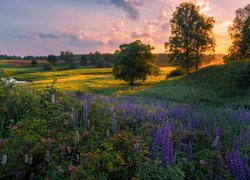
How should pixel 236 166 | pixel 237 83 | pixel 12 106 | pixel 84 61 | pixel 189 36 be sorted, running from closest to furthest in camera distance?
pixel 236 166
pixel 12 106
pixel 237 83
pixel 189 36
pixel 84 61

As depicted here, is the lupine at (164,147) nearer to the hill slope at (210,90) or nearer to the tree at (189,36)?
the hill slope at (210,90)

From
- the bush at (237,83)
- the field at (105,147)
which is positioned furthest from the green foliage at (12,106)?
the bush at (237,83)

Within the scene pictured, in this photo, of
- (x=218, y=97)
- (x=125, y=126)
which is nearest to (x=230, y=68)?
(x=218, y=97)

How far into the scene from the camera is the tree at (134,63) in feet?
182

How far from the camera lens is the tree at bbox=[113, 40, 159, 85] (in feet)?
182

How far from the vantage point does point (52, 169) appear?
487 cm

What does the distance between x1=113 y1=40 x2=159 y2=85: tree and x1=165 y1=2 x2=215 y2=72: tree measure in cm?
449

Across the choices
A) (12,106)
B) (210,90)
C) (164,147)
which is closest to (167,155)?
(164,147)

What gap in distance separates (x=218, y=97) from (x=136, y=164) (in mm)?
30481

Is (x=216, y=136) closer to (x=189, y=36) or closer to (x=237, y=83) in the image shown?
(x=237, y=83)

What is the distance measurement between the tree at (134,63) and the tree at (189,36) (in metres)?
4.49

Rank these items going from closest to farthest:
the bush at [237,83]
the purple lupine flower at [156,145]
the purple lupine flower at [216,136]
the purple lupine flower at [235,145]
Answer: the purple lupine flower at [156,145] < the purple lupine flower at [216,136] < the purple lupine flower at [235,145] < the bush at [237,83]

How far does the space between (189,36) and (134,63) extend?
11.1m

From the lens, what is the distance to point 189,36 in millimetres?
53719
